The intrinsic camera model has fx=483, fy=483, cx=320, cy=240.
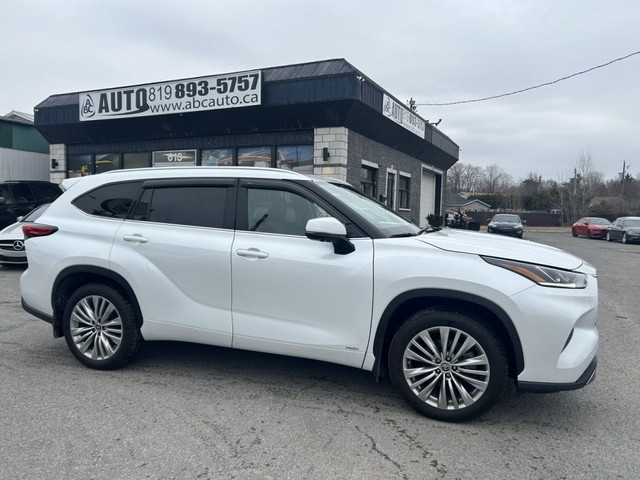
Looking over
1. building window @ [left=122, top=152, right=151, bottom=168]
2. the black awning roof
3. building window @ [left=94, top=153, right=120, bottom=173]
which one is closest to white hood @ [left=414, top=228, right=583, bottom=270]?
the black awning roof

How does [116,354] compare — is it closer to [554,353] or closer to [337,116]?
[554,353]

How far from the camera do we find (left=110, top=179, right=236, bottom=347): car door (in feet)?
12.6

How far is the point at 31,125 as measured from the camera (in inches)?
899

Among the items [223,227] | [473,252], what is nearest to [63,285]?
[223,227]

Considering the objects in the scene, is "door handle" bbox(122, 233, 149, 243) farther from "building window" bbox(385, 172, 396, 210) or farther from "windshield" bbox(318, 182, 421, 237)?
"building window" bbox(385, 172, 396, 210)

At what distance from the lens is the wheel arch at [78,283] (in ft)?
13.6

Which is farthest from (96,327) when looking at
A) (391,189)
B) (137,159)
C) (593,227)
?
(593,227)

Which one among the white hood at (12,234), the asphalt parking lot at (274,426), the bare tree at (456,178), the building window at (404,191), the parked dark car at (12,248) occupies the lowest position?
the asphalt parking lot at (274,426)

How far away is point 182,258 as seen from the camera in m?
3.91

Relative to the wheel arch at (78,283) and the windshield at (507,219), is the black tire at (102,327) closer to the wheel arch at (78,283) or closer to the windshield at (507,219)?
the wheel arch at (78,283)

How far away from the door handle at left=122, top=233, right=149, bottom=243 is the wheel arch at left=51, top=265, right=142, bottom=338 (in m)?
0.31

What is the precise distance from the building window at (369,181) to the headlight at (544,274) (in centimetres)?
1265

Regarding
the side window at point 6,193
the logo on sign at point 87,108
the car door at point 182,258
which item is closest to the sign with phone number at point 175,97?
the logo on sign at point 87,108

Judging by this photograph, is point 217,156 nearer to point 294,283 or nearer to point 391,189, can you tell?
point 391,189
